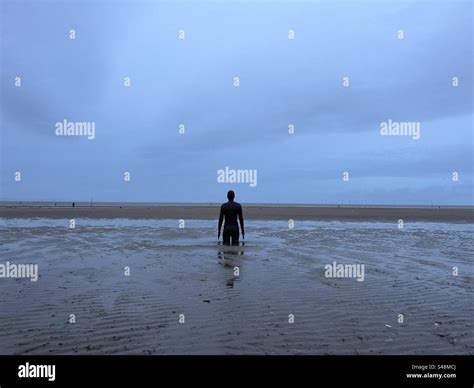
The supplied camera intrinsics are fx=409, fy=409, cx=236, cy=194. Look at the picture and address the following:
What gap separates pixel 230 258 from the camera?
13.3 metres

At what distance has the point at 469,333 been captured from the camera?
6.20m

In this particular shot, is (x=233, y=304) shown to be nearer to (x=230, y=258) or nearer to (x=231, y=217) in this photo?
(x=230, y=258)

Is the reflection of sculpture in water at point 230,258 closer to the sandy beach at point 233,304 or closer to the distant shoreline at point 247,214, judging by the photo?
the sandy beach at point 233,304

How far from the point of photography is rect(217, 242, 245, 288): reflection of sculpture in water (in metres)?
10.0

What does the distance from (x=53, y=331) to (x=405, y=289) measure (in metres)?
7.22

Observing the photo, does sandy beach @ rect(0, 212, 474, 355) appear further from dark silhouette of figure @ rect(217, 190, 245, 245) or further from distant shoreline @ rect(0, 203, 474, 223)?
distant shoreline @ rect(0, 203, 474, 223)

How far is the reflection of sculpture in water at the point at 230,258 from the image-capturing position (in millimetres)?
10006

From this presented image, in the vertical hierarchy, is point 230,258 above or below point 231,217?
below

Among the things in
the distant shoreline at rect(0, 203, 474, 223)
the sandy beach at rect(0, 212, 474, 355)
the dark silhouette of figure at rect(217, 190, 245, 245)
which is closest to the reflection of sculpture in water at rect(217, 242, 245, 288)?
the sandy beach at rect(0, 212, 474, 355)

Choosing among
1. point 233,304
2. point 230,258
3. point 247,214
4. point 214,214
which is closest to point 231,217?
point 230,258

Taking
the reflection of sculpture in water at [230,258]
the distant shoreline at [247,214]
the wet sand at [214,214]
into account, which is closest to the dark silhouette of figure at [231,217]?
the reflection of sculpture in water at [230,258]
